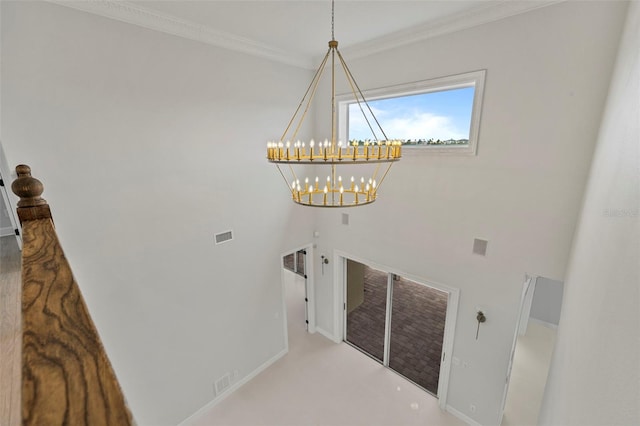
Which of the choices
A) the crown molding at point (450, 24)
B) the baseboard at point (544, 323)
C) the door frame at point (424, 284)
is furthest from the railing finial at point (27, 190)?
the baseboard at point (544, 323)

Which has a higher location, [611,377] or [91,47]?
[91,47]

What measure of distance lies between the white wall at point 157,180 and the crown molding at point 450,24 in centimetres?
127

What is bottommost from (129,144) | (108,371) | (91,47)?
(108,371)

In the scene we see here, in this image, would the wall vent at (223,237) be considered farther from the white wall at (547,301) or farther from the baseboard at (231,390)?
the white wall at (547,301)

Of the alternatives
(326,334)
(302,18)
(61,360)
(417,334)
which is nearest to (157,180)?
(302,18)

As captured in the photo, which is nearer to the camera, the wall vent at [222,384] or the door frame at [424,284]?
the door frame at [424,284]

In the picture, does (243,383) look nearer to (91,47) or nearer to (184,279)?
(184,279)

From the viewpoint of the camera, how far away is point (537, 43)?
2.83 metres

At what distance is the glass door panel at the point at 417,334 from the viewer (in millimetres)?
4943

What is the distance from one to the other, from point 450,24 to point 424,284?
3470 millimetres

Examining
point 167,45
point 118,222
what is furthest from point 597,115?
point 118,222

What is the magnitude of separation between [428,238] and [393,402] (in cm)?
276

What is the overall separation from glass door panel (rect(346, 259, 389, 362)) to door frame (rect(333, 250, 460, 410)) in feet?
0.85

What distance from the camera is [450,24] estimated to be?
3.31 meters
